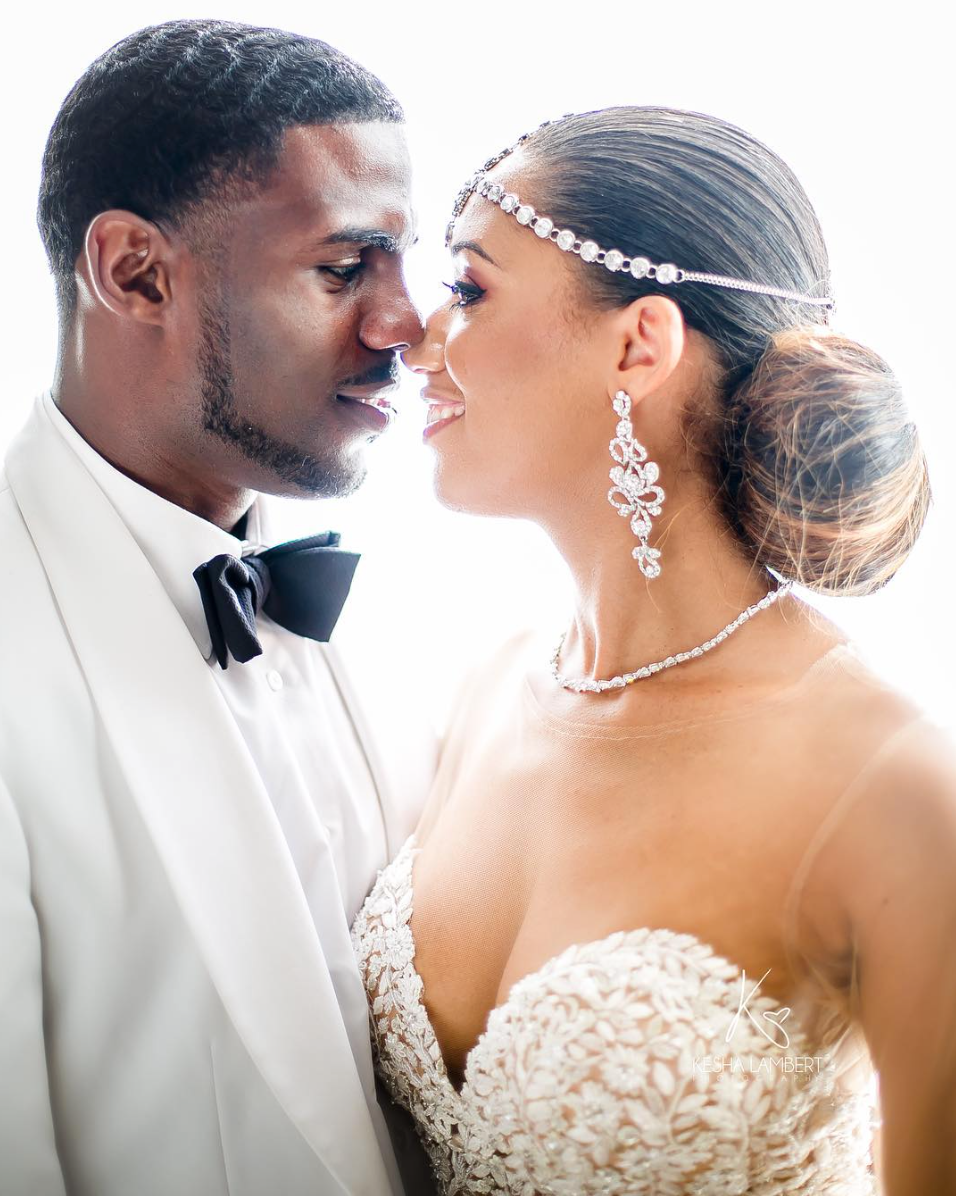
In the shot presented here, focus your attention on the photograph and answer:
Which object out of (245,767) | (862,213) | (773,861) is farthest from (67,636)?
(862,213)

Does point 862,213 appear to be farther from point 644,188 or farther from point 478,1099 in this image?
point 478,1099

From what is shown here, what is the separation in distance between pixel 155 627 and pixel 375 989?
2.22 feet

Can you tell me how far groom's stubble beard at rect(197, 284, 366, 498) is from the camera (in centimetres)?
Answer: 192

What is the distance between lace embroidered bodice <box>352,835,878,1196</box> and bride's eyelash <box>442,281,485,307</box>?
100 cm

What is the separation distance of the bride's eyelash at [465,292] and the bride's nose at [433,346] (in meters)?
0.04

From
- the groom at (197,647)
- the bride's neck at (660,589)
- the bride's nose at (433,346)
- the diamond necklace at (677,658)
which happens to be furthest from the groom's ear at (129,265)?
the diamond necklace at (677,658)

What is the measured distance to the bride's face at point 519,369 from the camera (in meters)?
1.64

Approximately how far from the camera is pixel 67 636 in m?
1.63

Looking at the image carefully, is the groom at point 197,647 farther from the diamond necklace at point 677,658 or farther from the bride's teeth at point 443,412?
the diamond necklace at point 677,658

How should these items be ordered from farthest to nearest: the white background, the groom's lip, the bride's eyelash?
1. the white background
2. the groom's lip
3. the bride's eyelash

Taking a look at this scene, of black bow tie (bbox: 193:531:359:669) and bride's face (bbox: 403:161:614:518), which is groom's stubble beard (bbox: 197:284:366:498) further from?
bride's face (bbox: 403:161:614:518)
